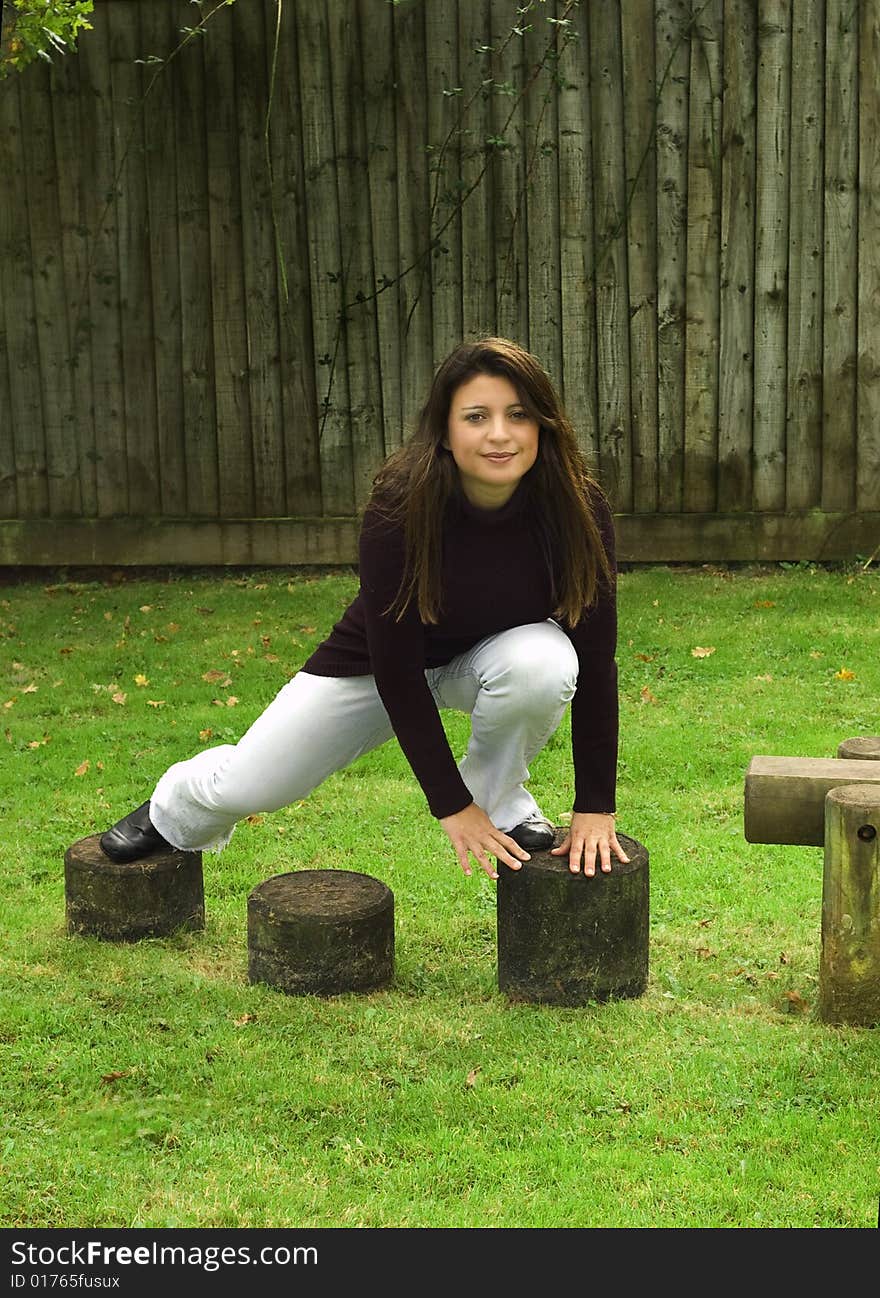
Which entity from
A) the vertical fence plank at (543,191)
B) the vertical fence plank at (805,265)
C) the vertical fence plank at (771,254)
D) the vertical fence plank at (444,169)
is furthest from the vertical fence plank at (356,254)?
the vertical fence plank at (805,265)

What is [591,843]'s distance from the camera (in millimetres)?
3662

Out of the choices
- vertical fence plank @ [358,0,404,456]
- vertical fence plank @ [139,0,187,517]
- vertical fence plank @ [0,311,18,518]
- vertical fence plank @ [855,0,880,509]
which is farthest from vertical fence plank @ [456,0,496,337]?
vertical fence plank @ [0,311,18,518]

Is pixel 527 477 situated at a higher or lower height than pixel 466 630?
higher

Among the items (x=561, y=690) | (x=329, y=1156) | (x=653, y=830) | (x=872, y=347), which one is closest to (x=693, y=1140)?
(x=329, y=1156)

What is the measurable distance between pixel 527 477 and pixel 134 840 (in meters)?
1.54

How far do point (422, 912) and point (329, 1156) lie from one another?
143cm

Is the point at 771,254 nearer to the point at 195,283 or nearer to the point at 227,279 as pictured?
the point at 227,279

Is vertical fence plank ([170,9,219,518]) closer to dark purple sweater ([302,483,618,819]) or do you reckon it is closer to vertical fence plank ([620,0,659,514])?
vertical fence plank ([620,0,659,514])

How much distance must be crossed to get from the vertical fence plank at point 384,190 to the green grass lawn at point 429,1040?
2743 mm

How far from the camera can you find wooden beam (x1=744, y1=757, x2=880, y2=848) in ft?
11.8

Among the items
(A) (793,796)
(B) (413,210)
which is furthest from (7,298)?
(A) (793,796)

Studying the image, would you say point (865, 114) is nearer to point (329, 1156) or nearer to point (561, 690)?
point (561, 690)

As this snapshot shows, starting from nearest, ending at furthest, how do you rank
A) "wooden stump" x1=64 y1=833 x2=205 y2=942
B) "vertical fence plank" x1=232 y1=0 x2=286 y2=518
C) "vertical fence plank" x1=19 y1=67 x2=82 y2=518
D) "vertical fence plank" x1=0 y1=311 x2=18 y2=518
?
"wooden stump" x1=64 y1=833 x2=205 y2=942 → "vertical fence plank" x1=232 y1=0 x2=286 y2=518 → "vertical fence plank" x1=19 y1=67 x2=82 y2=518 → "vertical fence plank" x1=0 y1=311 x2=18 y2=518

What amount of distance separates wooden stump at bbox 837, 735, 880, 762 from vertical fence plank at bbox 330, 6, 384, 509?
180 inches
